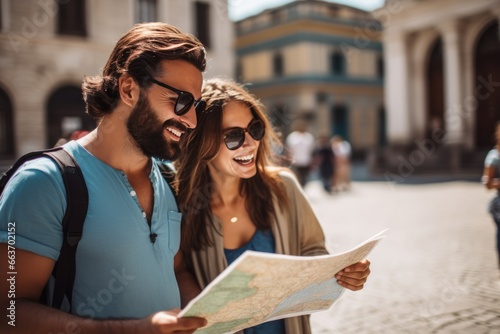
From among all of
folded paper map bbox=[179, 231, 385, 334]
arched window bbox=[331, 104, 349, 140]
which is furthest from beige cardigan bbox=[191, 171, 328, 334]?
arched window bbox=[331, 104, 349, 140]

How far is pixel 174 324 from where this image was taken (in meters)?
1.29

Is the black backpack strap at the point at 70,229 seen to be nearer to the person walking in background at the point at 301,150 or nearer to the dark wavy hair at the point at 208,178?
the dark wavy hair at the point at 208,178

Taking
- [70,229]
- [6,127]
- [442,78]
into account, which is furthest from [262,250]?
[442,78]

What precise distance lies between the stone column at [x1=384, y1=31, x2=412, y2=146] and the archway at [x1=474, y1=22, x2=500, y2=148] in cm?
292

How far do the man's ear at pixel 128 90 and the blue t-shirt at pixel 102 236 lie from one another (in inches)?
9.6

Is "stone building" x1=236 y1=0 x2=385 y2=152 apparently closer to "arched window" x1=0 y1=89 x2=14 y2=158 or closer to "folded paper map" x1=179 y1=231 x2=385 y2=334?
"arched window" x1=0 y1=89 x2=14 y2=158

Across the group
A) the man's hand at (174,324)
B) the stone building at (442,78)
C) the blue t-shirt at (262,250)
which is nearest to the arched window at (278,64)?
the stone building at (442,78)

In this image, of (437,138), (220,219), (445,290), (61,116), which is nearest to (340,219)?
(445,290)

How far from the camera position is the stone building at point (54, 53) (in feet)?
30.3

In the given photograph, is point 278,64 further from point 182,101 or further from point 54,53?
point 182,101

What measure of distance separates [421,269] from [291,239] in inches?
149

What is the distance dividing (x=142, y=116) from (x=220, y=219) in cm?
79

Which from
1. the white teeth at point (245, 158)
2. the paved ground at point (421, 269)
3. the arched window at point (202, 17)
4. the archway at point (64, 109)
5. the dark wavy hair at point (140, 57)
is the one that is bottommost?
the paved ground at point (421, 269)

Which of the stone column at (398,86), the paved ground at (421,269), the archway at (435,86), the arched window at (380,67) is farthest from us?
the arched window at (380,67)
